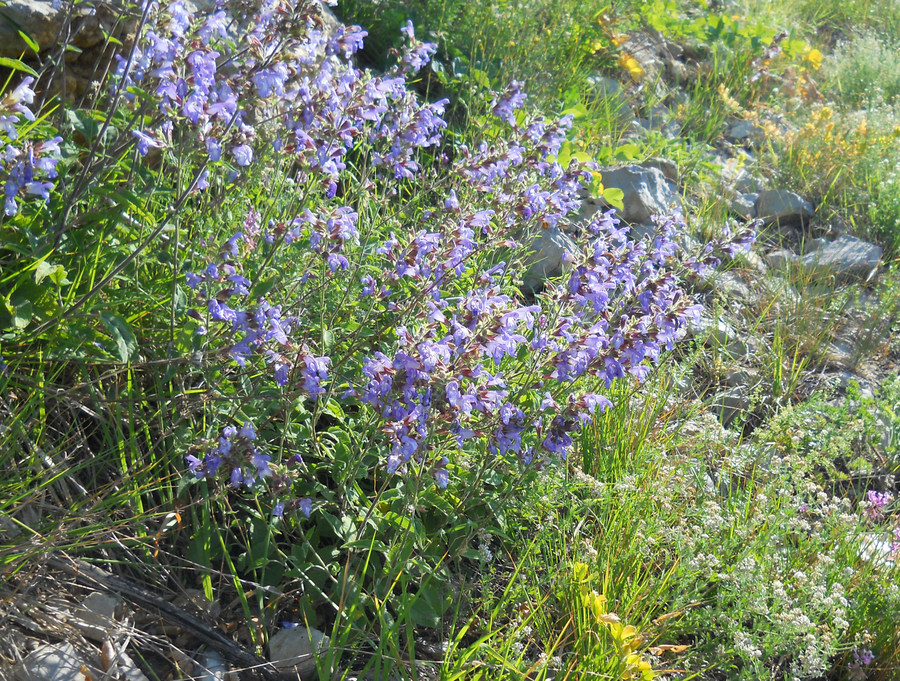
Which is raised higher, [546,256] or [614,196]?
[614,196]

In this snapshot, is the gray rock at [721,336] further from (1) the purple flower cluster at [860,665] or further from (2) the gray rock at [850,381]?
(1) the purple flower cluster at [860,665]

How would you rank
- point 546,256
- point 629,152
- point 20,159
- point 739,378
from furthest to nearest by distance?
point 629,152
point 546,256
point 739,378
point 20,159

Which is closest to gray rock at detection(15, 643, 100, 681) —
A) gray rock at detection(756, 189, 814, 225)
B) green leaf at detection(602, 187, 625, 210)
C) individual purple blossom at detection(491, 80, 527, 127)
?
individual purple blossom at detection(491, 80, 527, 127)

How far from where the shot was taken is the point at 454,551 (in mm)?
2570

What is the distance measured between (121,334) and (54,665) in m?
0.85

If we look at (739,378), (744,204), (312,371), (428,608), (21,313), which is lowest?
(428,608)

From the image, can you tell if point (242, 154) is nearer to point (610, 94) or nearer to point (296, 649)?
point (296, 649)

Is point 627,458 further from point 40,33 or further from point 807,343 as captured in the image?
point 40,33

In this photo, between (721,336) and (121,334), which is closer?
(121,334)

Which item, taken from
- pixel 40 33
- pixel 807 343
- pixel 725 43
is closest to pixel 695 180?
pixel 807 343

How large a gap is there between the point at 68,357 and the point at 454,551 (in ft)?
4.39


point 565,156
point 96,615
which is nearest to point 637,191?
point 565,156

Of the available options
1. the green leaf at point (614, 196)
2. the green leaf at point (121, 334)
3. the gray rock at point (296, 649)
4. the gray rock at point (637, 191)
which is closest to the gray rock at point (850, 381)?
the gray rock at point (637, 191)

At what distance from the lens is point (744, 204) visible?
18.3 ft
